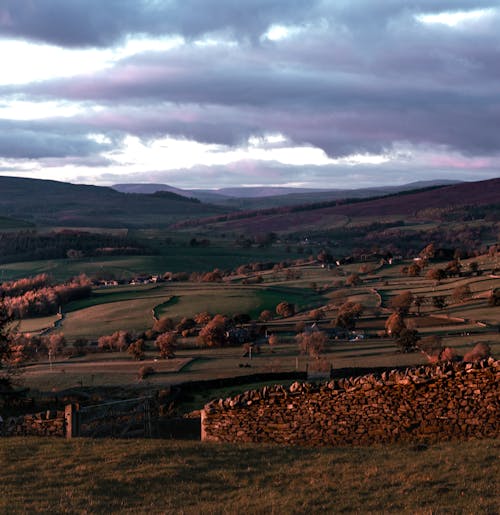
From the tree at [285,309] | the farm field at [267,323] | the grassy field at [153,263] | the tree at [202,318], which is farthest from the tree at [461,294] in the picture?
the grassy field at [153,263]

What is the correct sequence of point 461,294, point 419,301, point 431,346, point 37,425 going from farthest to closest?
point 461,294, point 419,301, point 431,346, point 37,425

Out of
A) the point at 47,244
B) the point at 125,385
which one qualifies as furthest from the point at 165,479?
the point at 47,244

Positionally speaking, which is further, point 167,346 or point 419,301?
point 419,301

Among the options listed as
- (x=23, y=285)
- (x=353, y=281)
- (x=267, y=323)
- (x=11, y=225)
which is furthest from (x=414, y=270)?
(x=11, y=225)

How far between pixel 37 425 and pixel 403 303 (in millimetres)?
46838

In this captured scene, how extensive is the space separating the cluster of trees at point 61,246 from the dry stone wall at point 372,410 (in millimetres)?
108261

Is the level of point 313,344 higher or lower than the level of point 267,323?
higher

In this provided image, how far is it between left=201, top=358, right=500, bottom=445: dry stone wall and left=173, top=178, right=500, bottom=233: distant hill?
464 ft

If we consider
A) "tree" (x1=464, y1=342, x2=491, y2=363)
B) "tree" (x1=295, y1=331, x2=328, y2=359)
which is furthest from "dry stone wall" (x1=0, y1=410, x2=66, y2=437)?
"tree" (x1=295, y1=331, x2=328, y2=359)

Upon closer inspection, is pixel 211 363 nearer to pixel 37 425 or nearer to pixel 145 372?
pixel 145 372

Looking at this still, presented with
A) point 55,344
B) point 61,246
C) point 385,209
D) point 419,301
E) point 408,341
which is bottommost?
point 55,344

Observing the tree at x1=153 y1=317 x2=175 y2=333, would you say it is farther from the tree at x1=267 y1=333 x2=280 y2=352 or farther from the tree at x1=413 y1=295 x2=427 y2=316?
the tree at x1=413 y1=295 x2=427 y2=316

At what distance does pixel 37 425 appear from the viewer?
1644cm

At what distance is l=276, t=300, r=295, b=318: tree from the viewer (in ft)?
213
